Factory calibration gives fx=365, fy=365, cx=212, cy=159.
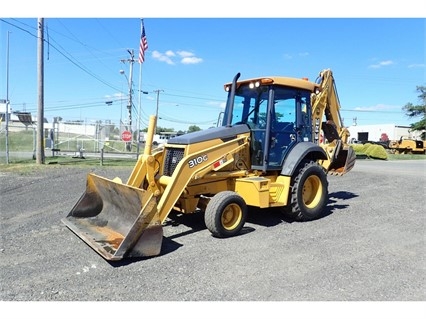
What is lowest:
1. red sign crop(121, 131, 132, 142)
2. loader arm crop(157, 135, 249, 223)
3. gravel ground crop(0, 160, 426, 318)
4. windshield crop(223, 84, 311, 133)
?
gravel ground crop(0, 160, 426, 318)

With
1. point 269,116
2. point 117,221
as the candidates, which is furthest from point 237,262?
point 269,116

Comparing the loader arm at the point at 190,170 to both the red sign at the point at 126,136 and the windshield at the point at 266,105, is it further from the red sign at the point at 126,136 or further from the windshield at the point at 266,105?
the red sign at the point at 126,136

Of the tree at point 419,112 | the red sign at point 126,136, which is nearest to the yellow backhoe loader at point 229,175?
the red sign at point 126,136

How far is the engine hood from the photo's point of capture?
6.13m

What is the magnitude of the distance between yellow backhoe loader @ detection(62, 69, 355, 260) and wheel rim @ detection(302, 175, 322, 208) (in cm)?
2

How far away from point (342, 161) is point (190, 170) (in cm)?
440

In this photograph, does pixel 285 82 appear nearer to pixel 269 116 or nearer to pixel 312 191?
pixel 269 116

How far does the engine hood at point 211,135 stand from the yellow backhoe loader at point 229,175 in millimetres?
17

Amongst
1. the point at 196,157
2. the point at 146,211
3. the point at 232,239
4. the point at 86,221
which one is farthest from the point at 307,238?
the point at 86,221

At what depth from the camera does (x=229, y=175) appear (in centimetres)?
643

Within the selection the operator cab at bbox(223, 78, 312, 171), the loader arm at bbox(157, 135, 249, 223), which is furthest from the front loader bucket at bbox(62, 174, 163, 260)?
the operator cab at bbox(223, 78, 312, 171)

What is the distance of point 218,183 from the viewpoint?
6453 millimetres

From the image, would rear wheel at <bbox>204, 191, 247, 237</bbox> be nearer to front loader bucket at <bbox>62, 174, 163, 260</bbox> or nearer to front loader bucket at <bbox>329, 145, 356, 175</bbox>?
front loader bucket at <bbox>62, 174, 163, 260</bbox>

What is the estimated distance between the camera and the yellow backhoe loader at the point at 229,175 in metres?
5.52
